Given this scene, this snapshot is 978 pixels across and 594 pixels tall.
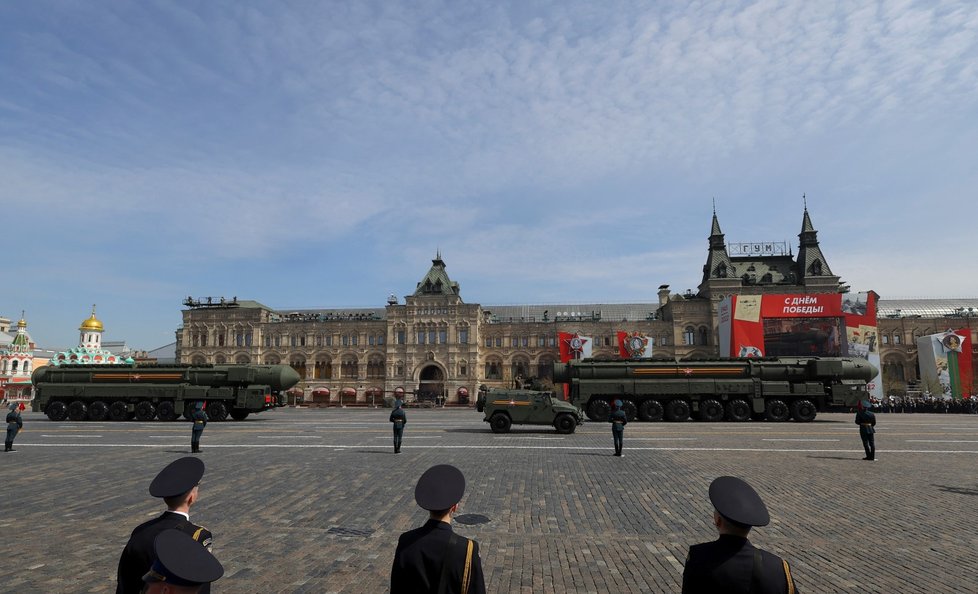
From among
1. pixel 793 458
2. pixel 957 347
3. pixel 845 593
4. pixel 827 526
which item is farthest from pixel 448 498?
pixel 957 347

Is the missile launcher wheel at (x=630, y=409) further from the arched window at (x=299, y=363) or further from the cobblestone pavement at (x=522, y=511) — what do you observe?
the arched window at (x=299, y=363)

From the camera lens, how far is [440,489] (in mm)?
3512

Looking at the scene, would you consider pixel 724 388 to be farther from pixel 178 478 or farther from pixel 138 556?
pixel 138 556

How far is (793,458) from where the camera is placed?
50.4ft

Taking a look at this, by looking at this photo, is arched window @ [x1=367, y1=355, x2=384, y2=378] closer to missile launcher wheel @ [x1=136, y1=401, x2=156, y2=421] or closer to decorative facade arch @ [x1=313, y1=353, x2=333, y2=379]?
decorative facade arch @ [x1=313, y1=353, x2=333, y2=379]

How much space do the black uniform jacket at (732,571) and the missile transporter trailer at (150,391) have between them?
3129 centimetres

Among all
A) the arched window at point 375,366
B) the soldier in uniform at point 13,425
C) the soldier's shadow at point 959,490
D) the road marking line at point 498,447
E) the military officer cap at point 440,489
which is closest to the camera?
the military officer cap at point 440,489

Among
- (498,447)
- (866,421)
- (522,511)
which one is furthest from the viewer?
(498,447)

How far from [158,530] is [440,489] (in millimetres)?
1830

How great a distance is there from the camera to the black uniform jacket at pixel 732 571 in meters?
2.96

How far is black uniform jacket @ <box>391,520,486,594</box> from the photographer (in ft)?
10.5

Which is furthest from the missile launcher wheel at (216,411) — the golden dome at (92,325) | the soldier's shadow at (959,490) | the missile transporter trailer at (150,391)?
the golden dome at (92,325)

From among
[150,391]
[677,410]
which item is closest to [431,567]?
[677,410]

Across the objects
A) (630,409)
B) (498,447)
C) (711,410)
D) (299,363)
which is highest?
(299,363)
